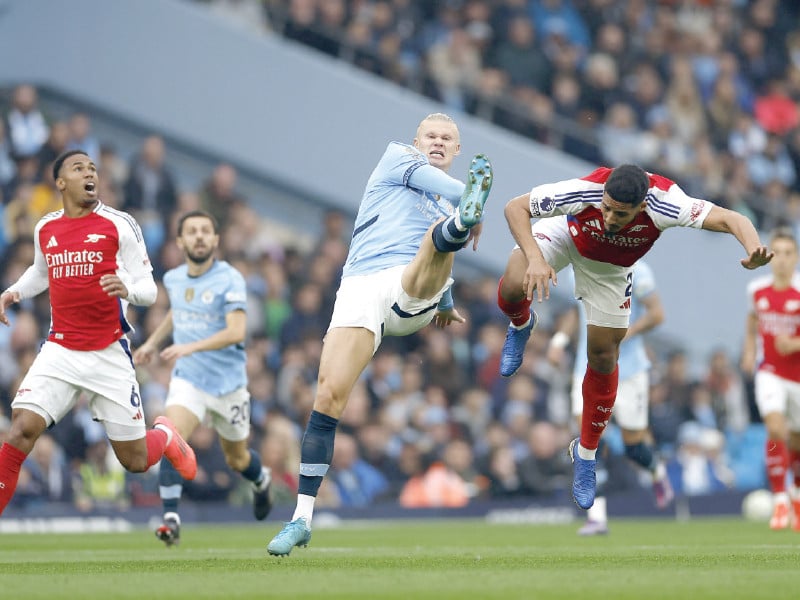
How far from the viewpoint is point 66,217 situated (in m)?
10.1

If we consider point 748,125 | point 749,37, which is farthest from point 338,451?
point 749,37

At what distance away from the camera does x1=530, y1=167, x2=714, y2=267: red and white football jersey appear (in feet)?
30.9

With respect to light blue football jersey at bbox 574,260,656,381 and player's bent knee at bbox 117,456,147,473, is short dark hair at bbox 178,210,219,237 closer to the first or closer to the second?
player's bent knee at bbox 117,456,147,473

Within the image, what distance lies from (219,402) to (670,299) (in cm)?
1226

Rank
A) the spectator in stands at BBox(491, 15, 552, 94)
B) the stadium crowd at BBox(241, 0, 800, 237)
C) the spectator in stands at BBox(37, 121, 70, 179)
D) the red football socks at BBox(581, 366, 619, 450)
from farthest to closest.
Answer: the spectator in stands at BBox(491, 15, 552, 94) → the stadium crowd at BBox(241, 0, 800, 237) → the spectator in stands at BBox(37, 121, 70, 179) → the red football socks at BBox(581, 366, 619, 450)

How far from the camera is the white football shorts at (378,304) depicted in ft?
31.1

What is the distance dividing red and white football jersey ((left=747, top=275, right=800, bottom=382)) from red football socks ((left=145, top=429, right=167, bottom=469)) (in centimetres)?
664

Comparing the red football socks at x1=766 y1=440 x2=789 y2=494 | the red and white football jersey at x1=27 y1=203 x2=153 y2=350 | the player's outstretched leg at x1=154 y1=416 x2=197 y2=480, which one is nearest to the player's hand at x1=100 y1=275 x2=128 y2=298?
the red and white football jersey at x1=27 y1=203 x2=153 y2=350

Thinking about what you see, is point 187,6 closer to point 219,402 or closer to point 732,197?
point 732,197

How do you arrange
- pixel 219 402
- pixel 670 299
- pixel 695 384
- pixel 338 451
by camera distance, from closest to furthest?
pixel 219 402 → pixel 338 451 → pixel 695 384 → pixel 670 299

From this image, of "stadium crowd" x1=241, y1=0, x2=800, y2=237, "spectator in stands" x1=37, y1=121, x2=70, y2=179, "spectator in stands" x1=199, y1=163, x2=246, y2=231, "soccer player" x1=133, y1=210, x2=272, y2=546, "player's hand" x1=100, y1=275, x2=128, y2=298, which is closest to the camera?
"player's hand" x1=100, y1=275, x2=128, y2=298

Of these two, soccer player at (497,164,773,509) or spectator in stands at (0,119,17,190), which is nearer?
soccer player at (497,164,773,509)

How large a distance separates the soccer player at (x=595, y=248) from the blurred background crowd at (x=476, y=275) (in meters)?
6.73

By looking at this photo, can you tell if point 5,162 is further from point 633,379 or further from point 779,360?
point 779,360
